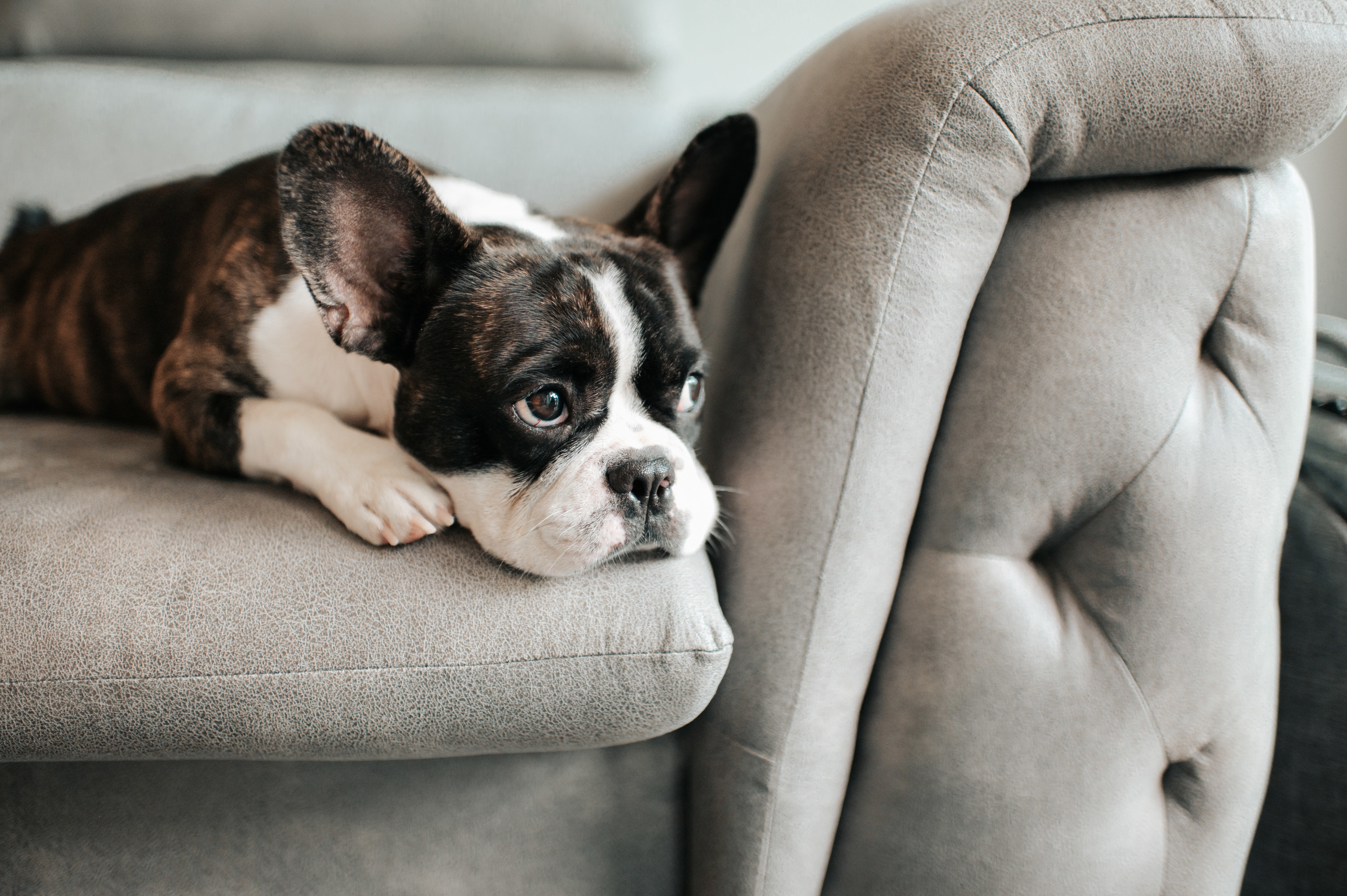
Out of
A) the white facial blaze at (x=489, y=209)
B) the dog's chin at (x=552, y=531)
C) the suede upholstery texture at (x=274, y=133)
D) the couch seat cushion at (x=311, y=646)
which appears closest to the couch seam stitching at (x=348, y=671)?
the couch seat cushion at (x=311, y=646)

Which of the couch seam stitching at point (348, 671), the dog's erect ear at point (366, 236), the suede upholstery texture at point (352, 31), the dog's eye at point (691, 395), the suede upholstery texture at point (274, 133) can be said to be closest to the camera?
the couch seam stitching at point (348, 671)

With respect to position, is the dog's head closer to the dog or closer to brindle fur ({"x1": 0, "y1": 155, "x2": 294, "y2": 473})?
the dog

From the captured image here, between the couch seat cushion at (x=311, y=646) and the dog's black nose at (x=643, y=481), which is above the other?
the dog's black nose at (x=643, y=481)

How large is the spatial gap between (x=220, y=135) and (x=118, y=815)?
5.74ft

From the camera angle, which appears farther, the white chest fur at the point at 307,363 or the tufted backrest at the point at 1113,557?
the white chest fur at the point at 307,363

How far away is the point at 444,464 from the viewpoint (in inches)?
41.5

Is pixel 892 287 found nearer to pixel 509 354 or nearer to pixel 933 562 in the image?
pixel 933 562

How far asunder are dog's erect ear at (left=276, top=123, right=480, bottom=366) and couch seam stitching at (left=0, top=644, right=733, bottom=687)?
45cm

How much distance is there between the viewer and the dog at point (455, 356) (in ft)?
3.23

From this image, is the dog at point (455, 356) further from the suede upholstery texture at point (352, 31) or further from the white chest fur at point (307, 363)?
the suede upholstery texture at point (352, 31)

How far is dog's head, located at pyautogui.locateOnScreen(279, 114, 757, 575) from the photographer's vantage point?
97 centimetres

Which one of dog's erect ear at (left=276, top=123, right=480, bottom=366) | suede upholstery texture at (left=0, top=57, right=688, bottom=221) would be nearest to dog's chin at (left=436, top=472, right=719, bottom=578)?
dog's erect ear at (left=276, top=123, right=480, bottom=366)

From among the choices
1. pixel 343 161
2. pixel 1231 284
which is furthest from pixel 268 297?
pixel 1231 284

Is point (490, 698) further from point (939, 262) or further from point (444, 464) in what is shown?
point (939, 262)
